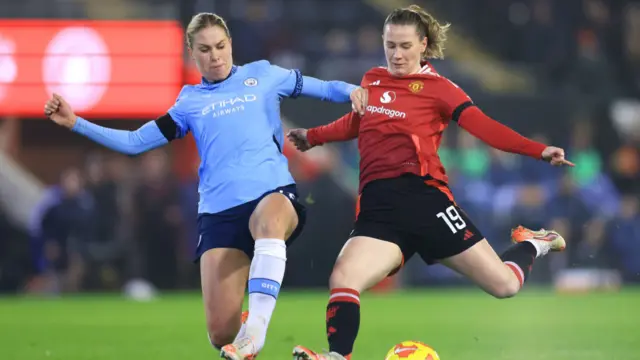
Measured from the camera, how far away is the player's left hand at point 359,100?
6.88 meters

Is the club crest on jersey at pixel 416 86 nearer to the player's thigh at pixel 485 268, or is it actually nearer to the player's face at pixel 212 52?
the player's thigh at pixel 485 268

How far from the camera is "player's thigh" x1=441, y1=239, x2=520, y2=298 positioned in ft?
22.4

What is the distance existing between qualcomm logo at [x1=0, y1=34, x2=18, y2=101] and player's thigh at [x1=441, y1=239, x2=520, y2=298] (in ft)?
38.3

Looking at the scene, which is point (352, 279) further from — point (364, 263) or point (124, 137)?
point (124, 137)

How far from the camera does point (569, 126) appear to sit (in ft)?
60.4

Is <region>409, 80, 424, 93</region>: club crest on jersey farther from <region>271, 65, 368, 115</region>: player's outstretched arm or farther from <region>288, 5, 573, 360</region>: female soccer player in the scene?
<region>271, 65, 368, 115</region>: player's outstretched arm

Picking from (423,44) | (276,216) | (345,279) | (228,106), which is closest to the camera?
(345,279)

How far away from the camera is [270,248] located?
663cm

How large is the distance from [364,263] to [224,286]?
1043 millimetres

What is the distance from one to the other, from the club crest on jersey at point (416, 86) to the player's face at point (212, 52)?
111 cm

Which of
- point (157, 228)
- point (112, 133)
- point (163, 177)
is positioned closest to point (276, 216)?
point (112, 133)

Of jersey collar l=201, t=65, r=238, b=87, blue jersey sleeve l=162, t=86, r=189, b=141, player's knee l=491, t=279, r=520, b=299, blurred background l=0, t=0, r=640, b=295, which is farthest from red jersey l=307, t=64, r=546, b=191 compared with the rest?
blurred background l=0, t=0, r=640, b=295

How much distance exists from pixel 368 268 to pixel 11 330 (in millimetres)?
5712

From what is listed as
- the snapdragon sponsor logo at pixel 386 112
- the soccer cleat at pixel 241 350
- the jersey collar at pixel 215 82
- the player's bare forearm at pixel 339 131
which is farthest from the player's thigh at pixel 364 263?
the jersey collar at pixel 215 82
